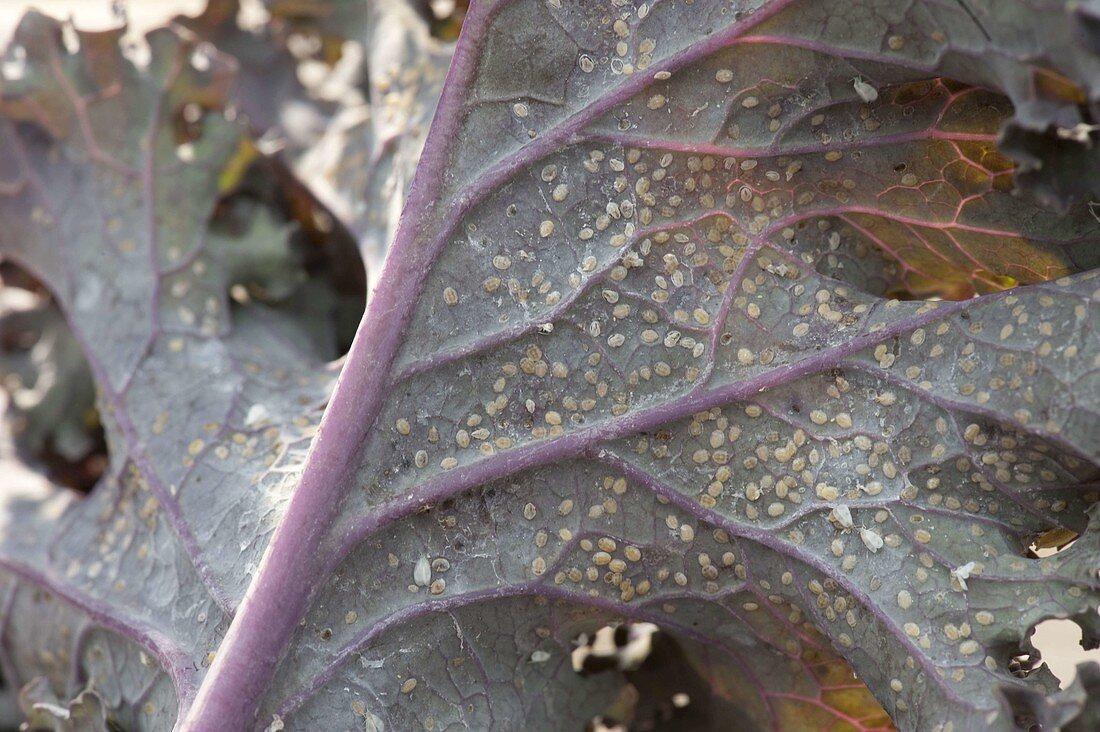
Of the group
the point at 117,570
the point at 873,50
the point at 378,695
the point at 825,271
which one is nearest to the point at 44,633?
the point at 117,570

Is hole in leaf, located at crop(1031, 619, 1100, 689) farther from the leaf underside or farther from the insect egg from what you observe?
the insect egg

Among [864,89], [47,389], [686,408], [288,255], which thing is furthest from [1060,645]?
[47,389]

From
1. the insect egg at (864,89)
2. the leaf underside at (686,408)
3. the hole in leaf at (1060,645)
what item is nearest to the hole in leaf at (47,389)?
the leaf underside at (686,408)

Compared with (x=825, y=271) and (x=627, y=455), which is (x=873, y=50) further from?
(x=627, y=455)

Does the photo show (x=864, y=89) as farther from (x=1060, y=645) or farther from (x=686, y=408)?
(x=1060, y=645)

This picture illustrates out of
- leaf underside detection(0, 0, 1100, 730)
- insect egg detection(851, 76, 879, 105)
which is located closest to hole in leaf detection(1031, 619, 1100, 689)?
leaf underside detection(0, 0, 1100, 730)

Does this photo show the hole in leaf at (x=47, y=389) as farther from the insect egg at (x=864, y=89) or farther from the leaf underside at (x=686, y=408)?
the insect egg at (x=864, y=89)
